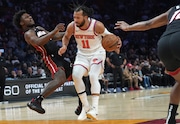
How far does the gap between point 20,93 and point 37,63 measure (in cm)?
239

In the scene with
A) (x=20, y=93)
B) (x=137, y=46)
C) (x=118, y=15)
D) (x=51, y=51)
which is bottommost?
(x=20, y=93)

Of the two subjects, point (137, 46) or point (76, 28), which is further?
point (137, 46)

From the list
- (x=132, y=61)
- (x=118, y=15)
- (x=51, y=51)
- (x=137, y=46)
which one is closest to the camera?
(x=51, y=51)

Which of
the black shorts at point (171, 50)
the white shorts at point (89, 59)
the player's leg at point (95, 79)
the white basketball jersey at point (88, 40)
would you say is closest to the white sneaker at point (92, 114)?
the player's leg at point (95, 79)

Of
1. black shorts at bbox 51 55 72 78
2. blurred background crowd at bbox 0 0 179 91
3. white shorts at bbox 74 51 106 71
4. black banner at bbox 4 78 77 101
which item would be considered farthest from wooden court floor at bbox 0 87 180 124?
blurred background crowd at bbox 0 0 179 91

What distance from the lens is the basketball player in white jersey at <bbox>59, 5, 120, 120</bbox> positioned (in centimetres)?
640

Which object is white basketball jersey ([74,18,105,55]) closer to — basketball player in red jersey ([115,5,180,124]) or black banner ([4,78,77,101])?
basketball player in red jersey ([115,5,180,124])

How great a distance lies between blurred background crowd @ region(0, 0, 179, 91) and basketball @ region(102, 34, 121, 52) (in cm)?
725

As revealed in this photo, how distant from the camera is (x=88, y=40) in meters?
6.52

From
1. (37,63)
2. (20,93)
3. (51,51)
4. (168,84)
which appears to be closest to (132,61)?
(168,84)

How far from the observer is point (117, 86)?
17.2 m

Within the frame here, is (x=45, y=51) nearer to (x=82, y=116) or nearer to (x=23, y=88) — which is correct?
(x=82, y=116)

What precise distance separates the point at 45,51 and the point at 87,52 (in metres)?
0.90

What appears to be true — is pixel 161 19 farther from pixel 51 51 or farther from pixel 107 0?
pixel 107 0
